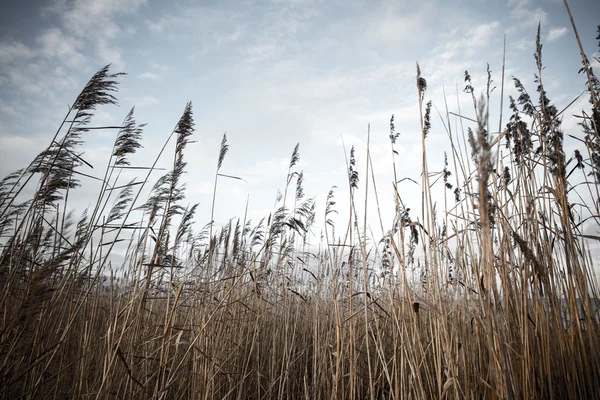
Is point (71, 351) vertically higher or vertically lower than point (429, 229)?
lower

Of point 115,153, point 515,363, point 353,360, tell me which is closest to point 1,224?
point 115,153

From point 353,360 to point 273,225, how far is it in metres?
1.84

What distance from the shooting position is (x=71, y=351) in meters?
3.21

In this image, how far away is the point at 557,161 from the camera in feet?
5.08

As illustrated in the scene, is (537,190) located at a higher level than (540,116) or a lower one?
lower

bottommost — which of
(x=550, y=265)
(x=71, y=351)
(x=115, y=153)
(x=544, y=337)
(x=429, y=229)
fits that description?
(x=71, y=351)

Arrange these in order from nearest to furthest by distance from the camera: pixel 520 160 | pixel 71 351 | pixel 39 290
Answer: pixel 39 290, pixel 520 160, pixel 71 351

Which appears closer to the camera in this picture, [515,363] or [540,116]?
[515,363]

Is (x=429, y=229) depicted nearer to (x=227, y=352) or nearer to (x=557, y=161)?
(x=557, y=161)

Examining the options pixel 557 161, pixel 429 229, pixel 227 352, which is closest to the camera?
pixel 557 161

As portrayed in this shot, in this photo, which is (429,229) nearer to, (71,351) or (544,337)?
(544,337)

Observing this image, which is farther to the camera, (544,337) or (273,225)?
(273,225)

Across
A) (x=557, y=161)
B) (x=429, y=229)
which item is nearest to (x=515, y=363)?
(x=429, y=229)

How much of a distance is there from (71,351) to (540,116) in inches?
197
